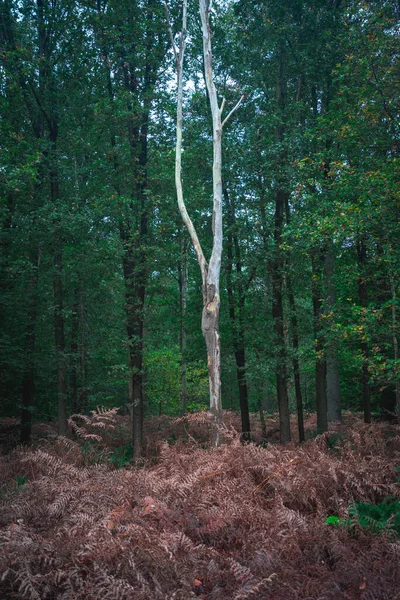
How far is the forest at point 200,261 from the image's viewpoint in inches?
166

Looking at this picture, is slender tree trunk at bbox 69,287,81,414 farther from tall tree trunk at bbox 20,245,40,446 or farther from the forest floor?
Result: the forest floor

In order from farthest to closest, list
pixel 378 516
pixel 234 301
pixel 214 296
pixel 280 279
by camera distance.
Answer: pixel 234 301, pixel 280 279, pixel 214 296, pixel 378 516

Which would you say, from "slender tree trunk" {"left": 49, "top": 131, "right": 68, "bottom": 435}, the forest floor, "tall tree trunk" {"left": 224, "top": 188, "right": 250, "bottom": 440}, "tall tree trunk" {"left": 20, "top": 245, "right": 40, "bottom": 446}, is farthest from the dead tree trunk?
"tall tree trunk" {"left": 20, "top": 245, "right": 40, "bottom": 446}

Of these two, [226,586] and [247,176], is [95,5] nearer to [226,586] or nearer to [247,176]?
[247,176]

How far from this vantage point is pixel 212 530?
4.04 metres

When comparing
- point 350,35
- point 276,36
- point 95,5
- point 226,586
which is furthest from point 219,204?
point 226,586

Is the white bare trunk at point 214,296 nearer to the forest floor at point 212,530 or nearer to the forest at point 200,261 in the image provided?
the forest at point 200,261

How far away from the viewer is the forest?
4.22 meters

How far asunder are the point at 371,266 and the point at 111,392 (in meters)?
14.8

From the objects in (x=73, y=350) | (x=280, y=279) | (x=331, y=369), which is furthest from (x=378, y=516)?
(x=73, y=350)

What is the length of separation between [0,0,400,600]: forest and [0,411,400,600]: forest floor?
0.10 ft

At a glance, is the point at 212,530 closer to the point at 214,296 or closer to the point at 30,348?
the point at 214,296

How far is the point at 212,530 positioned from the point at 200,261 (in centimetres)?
602

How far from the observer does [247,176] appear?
530 inches
